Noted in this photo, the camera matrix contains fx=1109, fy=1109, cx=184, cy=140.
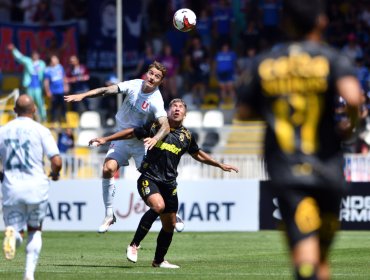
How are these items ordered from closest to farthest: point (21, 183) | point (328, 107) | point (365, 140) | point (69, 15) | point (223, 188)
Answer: point (328, 107)
point (21, 183)
point (223, 188)
point (365, 140)
point (69, 15)

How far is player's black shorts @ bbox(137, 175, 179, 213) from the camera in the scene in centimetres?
1412

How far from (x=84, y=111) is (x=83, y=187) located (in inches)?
284

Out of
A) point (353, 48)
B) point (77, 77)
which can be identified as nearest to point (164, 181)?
point (353, 48)

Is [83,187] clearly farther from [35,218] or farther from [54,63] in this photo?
[35,218]

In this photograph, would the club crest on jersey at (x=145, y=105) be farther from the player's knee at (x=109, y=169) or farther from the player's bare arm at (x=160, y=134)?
the player's knee at (x=109, y=169)

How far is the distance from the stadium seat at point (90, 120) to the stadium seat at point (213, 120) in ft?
9.32

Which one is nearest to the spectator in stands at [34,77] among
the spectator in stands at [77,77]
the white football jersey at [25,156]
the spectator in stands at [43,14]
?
the spectator in stands at [77,77]

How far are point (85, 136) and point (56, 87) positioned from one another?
1.71m

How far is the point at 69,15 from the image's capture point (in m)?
32.8

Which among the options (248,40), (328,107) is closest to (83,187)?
(248,40)

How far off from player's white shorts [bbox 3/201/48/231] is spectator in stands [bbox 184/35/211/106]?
18.6 m

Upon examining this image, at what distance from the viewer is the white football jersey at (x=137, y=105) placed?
50.2 feet

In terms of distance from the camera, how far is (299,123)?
7.25 metres

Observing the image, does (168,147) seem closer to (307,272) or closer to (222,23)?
(307,272)
